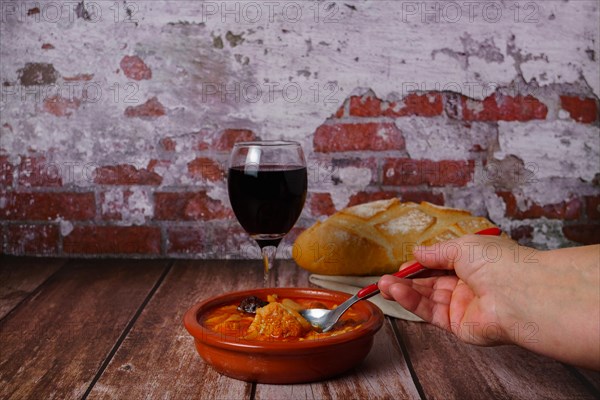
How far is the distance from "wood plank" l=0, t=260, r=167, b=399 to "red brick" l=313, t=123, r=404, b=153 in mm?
556

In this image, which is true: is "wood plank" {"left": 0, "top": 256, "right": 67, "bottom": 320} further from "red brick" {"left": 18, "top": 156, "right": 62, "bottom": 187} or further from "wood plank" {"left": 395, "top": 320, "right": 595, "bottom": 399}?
"wood plank" {"left": 395, "top": 320, "right": 595, "bottom": 399}

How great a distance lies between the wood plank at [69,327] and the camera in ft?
3.27

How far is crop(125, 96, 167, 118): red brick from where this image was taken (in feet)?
6.08

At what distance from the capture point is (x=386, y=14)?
1.83m

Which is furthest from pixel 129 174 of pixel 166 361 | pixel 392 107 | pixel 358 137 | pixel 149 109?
pixel 166 361

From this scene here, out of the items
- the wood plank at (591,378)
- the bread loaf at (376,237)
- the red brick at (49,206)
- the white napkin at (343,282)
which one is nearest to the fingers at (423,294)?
the wood plank at (591,378)

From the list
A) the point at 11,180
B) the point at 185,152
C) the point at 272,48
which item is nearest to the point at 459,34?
the point at 272,48

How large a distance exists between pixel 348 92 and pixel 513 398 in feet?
3.58

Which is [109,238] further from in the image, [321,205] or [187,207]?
[321,205]

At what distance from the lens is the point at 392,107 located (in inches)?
72.9

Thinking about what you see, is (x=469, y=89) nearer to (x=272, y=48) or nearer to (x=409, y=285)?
(x=272, y=48)

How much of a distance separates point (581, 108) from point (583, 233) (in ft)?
1.16

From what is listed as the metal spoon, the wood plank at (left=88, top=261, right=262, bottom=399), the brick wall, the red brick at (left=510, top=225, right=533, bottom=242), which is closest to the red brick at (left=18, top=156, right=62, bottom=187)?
the brick wall

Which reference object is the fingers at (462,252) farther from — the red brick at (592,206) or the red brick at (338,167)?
the red brick at (592,206)
